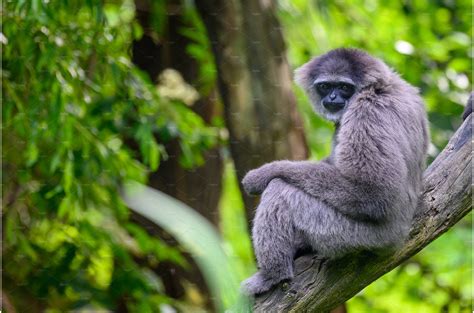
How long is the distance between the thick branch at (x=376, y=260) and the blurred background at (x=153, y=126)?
1.65 ft

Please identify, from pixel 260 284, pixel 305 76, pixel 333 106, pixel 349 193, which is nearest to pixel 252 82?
pixel 305 76

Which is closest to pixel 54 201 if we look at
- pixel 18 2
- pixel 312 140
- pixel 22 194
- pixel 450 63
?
pixel 22 194

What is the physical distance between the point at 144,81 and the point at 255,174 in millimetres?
1463

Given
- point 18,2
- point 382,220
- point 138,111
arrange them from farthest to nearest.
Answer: point 138,111
point 18,2
point 382,220

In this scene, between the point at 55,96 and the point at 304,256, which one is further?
the point at 55,96

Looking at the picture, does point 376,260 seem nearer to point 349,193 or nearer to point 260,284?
point 349,193

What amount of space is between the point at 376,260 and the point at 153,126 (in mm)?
1767

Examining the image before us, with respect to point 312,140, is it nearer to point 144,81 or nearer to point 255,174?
point 144,81

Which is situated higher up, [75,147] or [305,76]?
[305,76]

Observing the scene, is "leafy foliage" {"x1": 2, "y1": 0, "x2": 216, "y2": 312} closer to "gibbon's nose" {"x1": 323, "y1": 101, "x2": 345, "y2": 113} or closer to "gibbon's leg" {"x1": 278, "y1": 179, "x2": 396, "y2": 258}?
"gibbon's nose" {"x1": 323, "y1": 101, "x2": 345, "y2": 113}

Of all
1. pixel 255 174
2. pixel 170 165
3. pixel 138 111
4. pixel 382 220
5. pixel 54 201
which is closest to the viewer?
pixel 382 220

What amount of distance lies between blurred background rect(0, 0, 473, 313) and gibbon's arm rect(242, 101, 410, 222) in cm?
67

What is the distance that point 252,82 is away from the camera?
446cm

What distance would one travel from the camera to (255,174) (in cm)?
332
